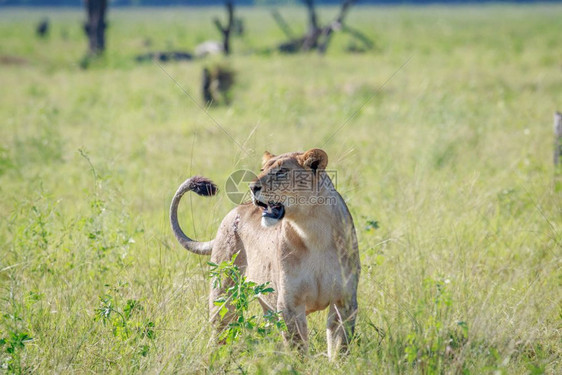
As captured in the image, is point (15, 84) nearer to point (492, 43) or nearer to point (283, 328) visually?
point (283, 328)

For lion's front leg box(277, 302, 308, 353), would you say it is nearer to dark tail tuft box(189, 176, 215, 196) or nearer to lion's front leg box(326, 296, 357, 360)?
lion's front leg box(326, 296, 357, 360)

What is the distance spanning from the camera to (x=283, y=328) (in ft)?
12.2

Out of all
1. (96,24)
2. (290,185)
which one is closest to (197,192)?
(290,185)

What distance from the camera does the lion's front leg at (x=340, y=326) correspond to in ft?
12.6

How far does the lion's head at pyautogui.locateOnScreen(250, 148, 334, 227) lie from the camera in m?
3.94

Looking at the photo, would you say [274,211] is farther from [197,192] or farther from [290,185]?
[197,192]

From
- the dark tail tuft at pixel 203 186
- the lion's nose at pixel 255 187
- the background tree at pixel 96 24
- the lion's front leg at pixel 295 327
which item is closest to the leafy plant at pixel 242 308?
the lion's front leg at pixel 295 327

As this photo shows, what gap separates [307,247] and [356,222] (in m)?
2.05

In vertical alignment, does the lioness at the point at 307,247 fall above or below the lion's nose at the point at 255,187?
below

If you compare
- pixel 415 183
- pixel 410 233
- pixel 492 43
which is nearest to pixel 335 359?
pixel 410 233

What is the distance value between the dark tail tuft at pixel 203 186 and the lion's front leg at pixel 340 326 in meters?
1.06

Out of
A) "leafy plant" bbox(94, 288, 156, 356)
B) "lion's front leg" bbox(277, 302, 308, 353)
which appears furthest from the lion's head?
"leafy plant" bbox(94, 288, 156, 356)

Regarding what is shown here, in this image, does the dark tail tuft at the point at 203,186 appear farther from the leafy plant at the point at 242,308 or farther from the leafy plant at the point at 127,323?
the leafy plant at the point at 127,323

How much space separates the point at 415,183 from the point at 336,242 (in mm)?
3134
